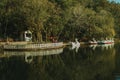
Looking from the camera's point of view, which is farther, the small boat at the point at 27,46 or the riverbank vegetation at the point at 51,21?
the riverbank vegetation at the point at 51,21

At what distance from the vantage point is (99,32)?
250ft

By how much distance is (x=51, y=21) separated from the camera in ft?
204

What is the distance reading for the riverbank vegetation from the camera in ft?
188

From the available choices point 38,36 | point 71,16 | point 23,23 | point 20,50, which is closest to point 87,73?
point 20,50

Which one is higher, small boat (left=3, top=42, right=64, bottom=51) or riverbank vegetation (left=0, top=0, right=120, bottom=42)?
riverbank vegetation (left=0, top=0, right=120, bottom=42)

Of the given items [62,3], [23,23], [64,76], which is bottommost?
[64,76]

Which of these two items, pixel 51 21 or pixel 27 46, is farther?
pixel 51 21

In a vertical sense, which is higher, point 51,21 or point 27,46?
point 51,21

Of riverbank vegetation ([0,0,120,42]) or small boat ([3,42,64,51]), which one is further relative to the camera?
riverbank vegetation ([0,0,120,42])

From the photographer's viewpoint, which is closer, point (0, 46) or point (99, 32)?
point (0, 46)

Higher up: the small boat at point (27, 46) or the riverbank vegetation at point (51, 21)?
the riverbank vegetation at point (51, 21)

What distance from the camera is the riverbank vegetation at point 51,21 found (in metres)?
57.2

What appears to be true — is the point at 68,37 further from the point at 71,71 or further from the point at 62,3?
the point at 71,71

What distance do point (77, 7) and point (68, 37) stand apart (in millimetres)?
7813
